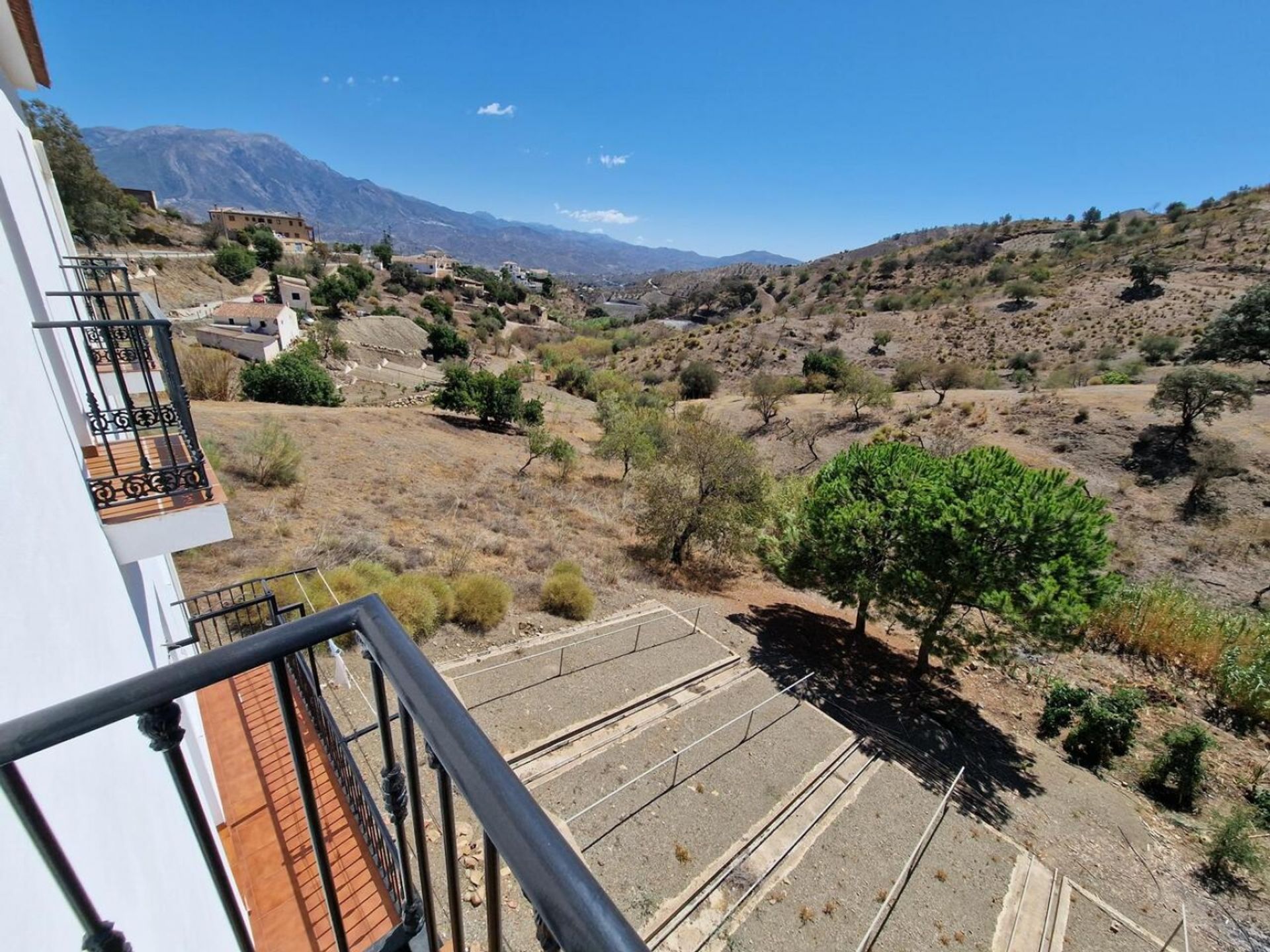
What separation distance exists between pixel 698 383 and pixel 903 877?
3731 centimetres

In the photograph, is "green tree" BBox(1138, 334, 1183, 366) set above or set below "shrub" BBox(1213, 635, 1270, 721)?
above

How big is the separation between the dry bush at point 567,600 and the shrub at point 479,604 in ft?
3.77

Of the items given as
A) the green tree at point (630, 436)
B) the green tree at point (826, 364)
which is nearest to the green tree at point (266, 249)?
the green tree at point (630, 436)

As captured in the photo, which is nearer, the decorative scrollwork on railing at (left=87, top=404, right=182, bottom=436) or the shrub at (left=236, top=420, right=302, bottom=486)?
the decorative scrollwork on railing at (left=87, top=404, right=182, bottom=436)

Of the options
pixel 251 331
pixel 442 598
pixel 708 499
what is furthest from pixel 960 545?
pixel 251 331

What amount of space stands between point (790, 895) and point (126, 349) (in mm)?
→ 11211

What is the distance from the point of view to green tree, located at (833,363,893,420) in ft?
97.0

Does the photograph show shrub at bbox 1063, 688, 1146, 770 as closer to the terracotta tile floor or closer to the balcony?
the terracotta tile floor

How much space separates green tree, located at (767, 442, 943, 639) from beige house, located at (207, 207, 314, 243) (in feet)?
230

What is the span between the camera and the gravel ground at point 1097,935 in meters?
6.66

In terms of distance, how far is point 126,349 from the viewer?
676cm

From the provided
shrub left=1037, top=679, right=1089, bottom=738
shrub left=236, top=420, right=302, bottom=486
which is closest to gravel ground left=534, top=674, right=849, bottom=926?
shrub left=1037, top=679, right=1089, bottom=738

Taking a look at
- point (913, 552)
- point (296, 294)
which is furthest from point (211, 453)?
point (296, 294)

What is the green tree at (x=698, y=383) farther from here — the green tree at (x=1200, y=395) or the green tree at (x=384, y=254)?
the green tree at (x=384, y=254)
